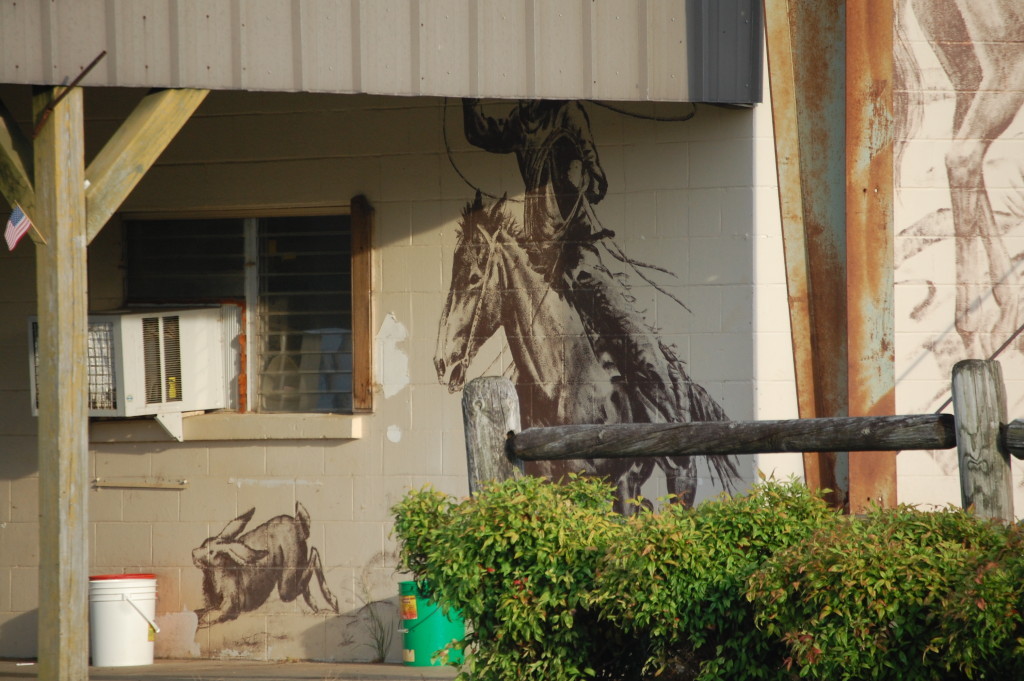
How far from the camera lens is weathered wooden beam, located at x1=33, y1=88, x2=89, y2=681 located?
17.7 ft

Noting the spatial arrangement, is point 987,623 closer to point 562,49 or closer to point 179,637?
point 562,49

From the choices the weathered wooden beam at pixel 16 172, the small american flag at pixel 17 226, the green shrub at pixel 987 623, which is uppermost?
the weathered wooden beam at pixel 16 172

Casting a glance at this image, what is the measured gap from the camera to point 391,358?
7566 mm

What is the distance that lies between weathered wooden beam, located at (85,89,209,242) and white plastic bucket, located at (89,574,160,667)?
2817 mm

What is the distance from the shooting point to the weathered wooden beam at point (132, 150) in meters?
5.55

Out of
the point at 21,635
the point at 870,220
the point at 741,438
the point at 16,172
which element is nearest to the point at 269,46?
the point at 16,172

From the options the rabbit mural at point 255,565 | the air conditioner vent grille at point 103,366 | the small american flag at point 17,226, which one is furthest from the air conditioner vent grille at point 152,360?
the small american flag at point 17,226

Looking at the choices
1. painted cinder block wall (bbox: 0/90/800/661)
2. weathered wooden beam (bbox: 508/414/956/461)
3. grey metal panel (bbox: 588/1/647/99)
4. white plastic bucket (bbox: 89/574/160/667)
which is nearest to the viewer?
weathered wooden beam (bbox: 508/414/956/461)

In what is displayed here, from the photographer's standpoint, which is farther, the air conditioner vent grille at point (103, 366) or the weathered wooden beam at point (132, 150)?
the air conditioner vent grille at point (103, 366)

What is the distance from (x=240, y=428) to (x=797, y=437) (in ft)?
15.6

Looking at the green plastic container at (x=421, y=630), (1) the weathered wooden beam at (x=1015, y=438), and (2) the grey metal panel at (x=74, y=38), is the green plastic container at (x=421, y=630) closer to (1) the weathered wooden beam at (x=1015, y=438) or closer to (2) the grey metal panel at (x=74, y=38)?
(2) the grey metal panel at (x=74, y=38)

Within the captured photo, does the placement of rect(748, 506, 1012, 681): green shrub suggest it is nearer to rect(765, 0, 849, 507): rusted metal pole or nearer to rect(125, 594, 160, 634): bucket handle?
rect(765, 0, 849, 507): rusted metal pole

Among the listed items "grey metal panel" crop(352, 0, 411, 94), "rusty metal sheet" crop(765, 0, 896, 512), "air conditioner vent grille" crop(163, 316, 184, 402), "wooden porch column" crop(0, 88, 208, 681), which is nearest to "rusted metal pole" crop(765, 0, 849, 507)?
"rusty metal sheet" crop(765, 0, 896, 512)

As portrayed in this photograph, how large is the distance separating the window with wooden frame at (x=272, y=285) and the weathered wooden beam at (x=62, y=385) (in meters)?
2.38
